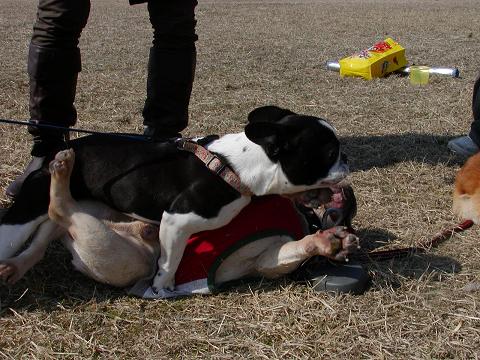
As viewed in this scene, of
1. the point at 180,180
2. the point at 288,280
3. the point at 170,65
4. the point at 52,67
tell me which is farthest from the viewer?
the point at 170,65

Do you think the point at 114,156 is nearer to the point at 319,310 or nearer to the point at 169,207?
the point at 169,207

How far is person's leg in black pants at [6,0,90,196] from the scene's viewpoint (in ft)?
8.91

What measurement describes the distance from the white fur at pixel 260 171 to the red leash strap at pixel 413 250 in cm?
41

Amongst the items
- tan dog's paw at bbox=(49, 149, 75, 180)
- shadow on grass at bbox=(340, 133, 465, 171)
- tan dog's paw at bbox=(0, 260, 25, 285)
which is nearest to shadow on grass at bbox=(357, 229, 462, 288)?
shadow on grass at bbox=(340, 133, 465, 171)

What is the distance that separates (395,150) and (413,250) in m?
1.42

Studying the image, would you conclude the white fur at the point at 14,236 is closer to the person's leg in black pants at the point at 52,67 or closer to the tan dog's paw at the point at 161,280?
the tan dog's paw at the point at 161,280

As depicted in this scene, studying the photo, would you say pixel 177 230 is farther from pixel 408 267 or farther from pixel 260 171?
pixel 408 267

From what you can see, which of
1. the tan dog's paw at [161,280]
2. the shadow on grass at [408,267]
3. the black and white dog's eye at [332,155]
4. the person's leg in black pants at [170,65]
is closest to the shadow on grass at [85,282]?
the shadow on grass at [408,267]

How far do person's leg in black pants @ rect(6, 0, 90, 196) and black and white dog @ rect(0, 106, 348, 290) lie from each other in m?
0.62

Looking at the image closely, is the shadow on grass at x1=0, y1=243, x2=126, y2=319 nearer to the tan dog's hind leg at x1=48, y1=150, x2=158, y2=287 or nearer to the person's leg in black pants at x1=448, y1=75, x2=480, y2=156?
the tan dog's hind leg at x1=48, y1=150, x2=158, y2=287

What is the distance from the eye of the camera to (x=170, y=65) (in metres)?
3.08


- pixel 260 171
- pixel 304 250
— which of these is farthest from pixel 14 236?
pixel 304 250

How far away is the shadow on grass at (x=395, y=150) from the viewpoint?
3.61m

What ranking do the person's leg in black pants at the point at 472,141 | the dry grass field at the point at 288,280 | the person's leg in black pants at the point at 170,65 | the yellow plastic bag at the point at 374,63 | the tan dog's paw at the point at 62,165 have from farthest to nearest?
1. the yellow plastic bag at the point at 374,63
2. the person's leg in black pants at the point at 472,141
3. the person's leg in black pants at the point at 170,65
4. the tan dog's paw at the point at 62,165
5. the dry grass field at the point at 288,280
